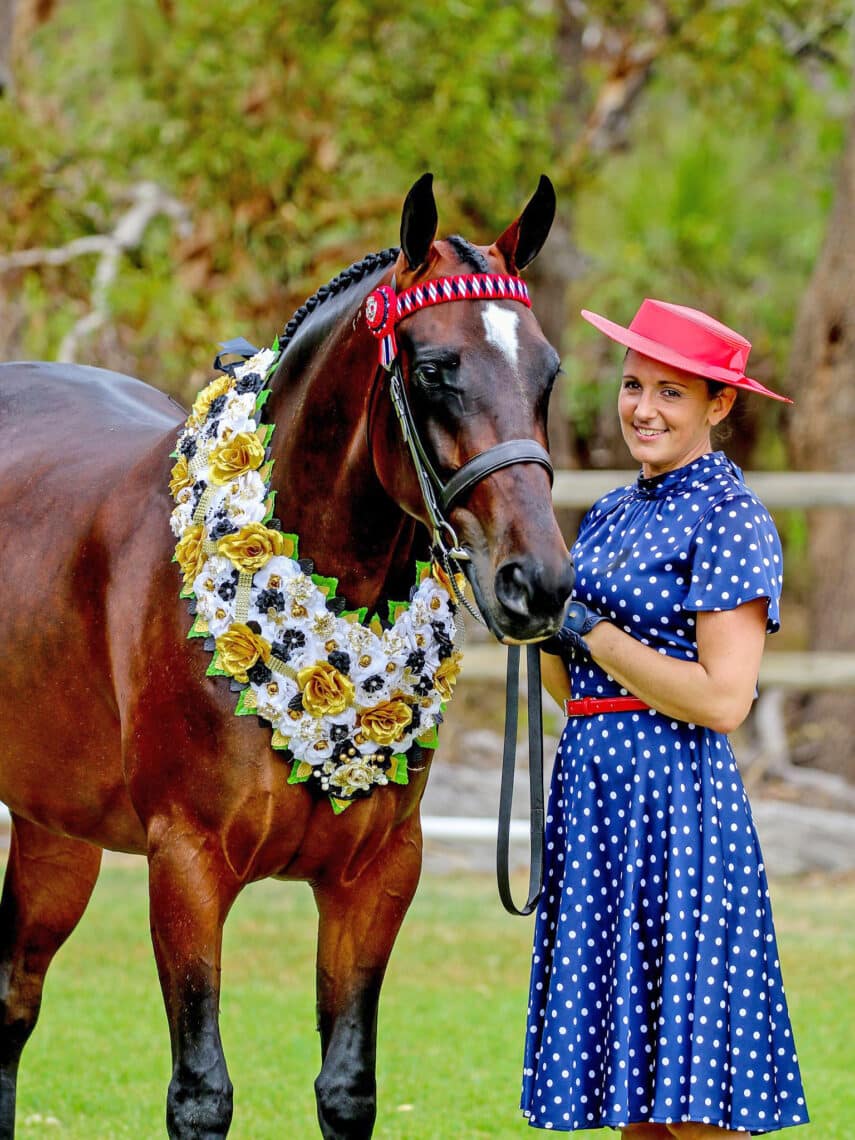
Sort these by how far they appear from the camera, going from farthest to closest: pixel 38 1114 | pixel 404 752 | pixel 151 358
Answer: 1. pixel 151 358
2. pixel 38 1114
3. pixel 404 752

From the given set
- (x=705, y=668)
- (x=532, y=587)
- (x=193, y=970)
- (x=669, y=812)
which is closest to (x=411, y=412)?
(x=532, y=587)

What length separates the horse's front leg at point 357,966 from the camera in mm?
3061

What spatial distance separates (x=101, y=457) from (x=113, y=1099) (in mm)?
2220

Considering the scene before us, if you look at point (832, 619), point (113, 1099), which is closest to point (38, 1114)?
point (113, 1099)

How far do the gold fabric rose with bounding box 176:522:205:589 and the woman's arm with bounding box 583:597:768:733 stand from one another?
0.79 metres

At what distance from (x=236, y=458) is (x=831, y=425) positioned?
7665 millimetres

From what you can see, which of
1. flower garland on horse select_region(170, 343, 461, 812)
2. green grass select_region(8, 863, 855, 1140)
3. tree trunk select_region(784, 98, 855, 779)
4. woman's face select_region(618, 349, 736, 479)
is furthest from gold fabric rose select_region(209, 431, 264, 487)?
tree trunk select_region(784, 98, 855, 779)

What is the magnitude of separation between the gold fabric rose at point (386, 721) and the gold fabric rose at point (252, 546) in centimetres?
37

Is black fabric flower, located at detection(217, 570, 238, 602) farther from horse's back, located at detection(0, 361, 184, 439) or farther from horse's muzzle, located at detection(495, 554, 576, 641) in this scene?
horse's back, located at detection(0, 361, 184, 439)

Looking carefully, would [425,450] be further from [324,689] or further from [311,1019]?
[311,1019]

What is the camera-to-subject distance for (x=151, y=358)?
9578mm

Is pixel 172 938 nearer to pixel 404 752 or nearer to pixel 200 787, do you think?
pixel 200 787

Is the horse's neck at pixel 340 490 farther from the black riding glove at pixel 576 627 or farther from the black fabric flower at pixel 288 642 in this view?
the black riding glove at pixel 576 627

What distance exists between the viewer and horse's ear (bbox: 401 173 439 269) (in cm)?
262
